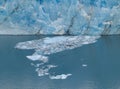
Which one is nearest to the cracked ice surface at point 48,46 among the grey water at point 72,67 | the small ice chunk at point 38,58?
the small ice chunk at point 38,58

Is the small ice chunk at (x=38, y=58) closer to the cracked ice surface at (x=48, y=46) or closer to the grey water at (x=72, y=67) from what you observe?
the cracked ice surface at (x=48, y=46)

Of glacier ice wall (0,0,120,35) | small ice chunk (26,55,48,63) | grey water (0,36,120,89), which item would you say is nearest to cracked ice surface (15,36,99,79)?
small ice chunk (26,55,48,63)

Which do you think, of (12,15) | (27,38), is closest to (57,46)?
(27,38)

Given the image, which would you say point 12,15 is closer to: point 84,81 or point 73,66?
point 73,66

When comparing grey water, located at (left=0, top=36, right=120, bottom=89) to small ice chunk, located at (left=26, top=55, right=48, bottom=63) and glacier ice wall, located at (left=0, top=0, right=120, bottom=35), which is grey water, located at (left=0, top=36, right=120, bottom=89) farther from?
glacier ice wall, located at (left=0, top=0, right=120, bottom=35)

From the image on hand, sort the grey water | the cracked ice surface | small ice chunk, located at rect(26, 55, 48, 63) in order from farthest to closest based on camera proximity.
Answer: small ice chunk, located at rect(26, 55, 48, 63) < the cracked ice surface < the grey water

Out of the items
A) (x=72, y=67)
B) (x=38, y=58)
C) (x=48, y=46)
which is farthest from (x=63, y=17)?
(x=72, y=67)
